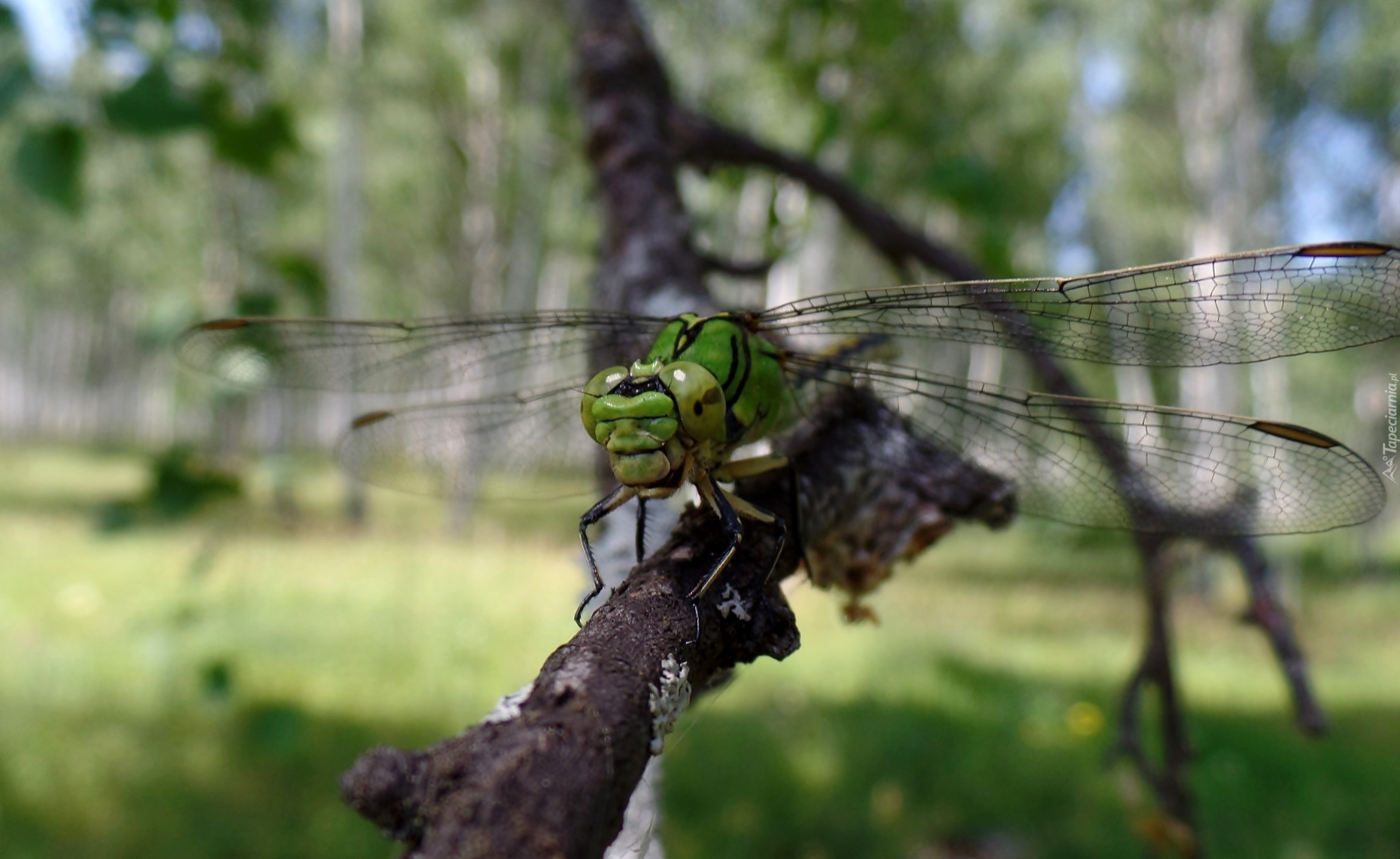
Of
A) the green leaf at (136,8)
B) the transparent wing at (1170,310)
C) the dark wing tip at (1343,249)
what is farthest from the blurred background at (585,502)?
the dark wing tip at (1343,249)

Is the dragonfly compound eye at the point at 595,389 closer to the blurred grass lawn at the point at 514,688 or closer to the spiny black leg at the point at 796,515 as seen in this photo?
the spiny black leg at the point at 796,515

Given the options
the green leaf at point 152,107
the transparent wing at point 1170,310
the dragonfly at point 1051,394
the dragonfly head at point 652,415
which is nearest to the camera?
the dragonfly head at point 652,415

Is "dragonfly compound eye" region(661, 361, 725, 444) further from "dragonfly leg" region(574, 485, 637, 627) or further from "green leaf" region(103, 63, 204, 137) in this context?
"green leaf" region(103, 63, 204, 137)

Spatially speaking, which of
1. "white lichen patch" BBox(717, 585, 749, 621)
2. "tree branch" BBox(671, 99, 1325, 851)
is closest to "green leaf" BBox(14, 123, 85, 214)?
"tree branch" BBox(671, 99, 1325, 851)

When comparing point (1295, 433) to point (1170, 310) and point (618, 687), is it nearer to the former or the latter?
point (1170, 310)

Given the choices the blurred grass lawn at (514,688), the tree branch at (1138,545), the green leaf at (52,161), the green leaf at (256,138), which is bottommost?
the blurred grass lawn at (514,688)
